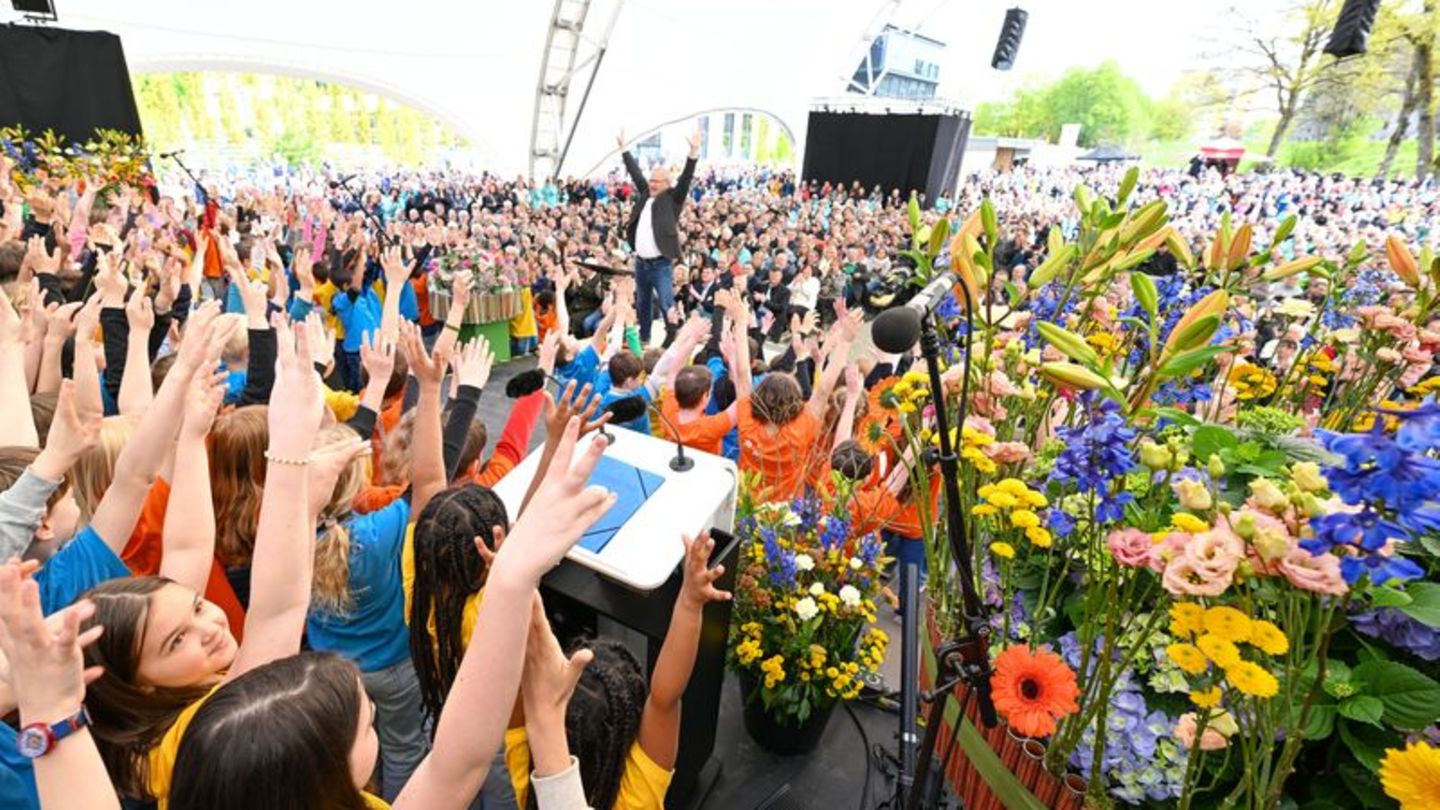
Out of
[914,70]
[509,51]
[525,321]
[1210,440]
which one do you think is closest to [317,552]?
[1210,440]

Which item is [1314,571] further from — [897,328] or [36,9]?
[36,9]

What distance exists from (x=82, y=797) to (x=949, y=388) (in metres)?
1.61

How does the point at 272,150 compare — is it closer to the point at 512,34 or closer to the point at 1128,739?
the point at 512,34

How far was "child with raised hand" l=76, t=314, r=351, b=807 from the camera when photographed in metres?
1.12

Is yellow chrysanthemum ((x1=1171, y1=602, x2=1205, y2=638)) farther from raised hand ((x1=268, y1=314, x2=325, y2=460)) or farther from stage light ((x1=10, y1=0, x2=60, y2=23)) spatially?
stage light ((x1=10, y1=0, x2=60, y2=23))

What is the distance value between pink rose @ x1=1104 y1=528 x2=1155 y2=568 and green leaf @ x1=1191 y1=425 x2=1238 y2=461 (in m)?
0.40

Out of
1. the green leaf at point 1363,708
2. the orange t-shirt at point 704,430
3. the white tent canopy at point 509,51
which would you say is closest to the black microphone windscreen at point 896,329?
the green leaf at point 1363,708

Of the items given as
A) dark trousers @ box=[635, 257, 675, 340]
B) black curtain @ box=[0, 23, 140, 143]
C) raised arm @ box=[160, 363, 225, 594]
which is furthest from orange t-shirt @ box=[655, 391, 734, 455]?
black curtain @ box=[0, 23, 140, 143]

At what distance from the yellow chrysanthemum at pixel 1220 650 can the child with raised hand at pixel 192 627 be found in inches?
57.0

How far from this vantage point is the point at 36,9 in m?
10.4

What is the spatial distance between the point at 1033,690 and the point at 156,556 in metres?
2.24

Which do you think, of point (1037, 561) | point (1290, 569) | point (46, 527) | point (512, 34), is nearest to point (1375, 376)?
point (1037, 561)

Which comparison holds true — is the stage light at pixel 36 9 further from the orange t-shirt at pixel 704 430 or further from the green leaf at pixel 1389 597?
the green leaf at pixel 1389 597

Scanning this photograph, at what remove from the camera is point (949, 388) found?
4.93 feet
